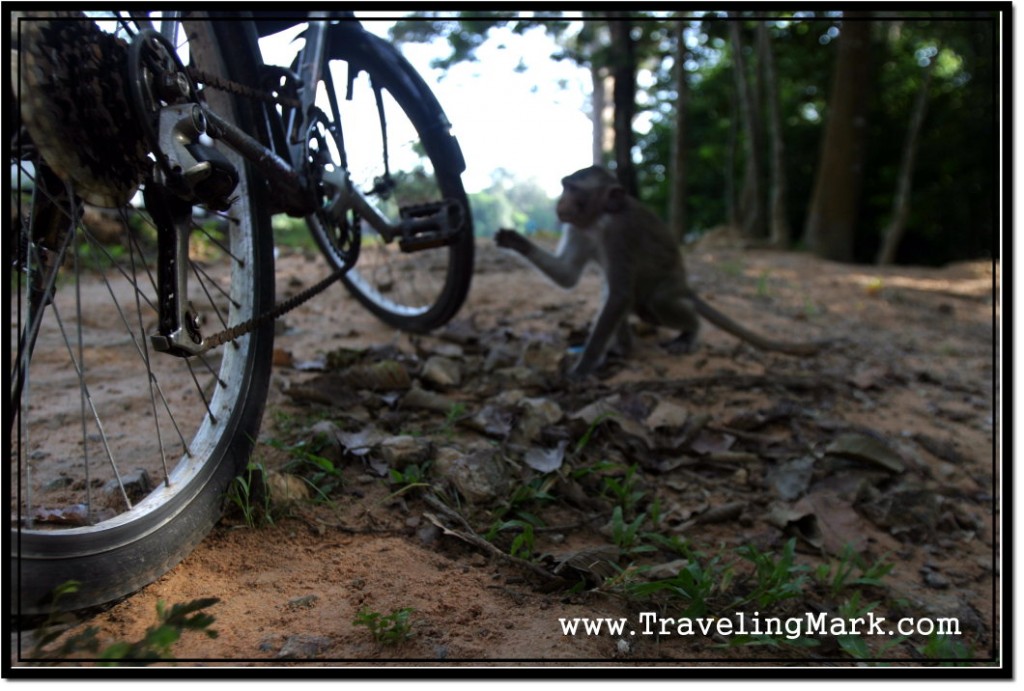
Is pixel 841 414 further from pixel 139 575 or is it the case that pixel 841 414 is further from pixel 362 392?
pixel 139 575

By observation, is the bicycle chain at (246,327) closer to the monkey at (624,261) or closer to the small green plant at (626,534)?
the small green plant at (626,534)

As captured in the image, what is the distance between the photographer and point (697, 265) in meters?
7.61

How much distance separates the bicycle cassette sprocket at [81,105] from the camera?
1409 millimetres

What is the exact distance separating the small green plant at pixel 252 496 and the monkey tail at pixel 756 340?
3.28 metres

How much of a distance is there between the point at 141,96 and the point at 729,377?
2950mm

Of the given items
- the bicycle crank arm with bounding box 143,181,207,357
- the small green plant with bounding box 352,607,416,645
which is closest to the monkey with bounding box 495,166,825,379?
the bicycle crank arm with bounding box 143,181,207,357

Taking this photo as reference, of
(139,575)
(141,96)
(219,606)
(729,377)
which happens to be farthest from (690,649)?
(729,377)

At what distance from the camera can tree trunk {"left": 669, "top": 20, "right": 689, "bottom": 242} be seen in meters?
9.55

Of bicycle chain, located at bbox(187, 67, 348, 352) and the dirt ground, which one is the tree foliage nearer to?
the dirt ground

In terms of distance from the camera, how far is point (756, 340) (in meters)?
4.50

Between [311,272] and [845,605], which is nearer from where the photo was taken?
[845,605]

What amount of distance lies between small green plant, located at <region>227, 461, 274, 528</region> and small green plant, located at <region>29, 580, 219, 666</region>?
47 cm

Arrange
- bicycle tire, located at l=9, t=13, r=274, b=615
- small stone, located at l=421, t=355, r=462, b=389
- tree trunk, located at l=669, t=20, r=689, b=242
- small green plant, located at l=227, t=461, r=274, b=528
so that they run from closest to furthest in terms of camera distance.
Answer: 1. bicycle tire, located at l=9, t=13, r=274, b=615
2. small green plant, located at l=227, t=461, r=274, b=528
3. small stone, located at l=421, t=355, r=462, b=389
4. tree trunk, located at l=669, t=20, r=689, b=242

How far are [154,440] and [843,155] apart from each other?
402 inches
